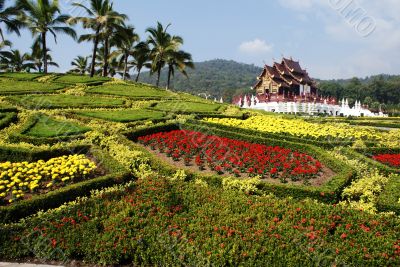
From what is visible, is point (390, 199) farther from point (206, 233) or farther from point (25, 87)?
point (25, 87)

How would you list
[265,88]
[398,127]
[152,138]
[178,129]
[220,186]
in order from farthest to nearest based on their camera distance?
1. [265,88]
2. [398,127]
3. [178,129]
4. [152,138]
5. [220,186]

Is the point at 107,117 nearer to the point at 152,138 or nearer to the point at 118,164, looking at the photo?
the point at 152,138

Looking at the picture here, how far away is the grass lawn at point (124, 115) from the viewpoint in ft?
65.8

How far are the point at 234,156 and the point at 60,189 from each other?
6992 mm

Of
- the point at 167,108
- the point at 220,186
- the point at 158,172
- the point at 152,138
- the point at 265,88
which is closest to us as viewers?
the point at 220,186

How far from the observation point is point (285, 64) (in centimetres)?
5988

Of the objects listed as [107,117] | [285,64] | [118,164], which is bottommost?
[118,164]

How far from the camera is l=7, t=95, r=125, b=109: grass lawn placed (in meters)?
22.3

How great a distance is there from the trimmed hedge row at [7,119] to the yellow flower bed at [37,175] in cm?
593

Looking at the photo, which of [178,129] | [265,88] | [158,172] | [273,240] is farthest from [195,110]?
[265,88]

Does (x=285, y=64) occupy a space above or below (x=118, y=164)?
above

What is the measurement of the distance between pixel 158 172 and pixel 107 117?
315 inches

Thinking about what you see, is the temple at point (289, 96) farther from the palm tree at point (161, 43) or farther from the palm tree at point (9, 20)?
the palm tree at point (9, 20)

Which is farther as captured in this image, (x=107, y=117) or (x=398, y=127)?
(x=398, y=127)
